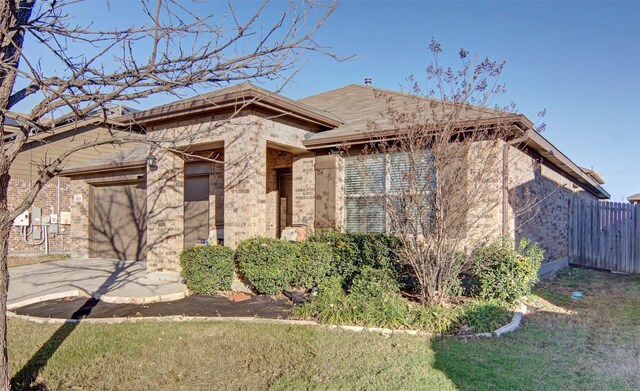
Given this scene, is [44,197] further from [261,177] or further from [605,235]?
[605,235]

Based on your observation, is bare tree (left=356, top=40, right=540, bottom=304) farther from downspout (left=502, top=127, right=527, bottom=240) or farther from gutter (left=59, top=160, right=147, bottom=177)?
gutter (left=59, top=160, right=147, bottom=177)

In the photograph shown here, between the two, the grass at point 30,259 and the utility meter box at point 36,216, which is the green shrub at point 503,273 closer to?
the grass at point 30,259

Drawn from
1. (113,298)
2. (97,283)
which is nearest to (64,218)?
(97,283)

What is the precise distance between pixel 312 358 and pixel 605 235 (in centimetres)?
1173

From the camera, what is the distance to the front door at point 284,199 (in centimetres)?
1125

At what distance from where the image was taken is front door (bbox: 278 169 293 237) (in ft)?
36.9

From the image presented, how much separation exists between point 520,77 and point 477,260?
4803 mm

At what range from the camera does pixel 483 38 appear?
8570 mm

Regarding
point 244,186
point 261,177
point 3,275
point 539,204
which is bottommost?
point 3,275

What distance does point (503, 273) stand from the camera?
21.5ft

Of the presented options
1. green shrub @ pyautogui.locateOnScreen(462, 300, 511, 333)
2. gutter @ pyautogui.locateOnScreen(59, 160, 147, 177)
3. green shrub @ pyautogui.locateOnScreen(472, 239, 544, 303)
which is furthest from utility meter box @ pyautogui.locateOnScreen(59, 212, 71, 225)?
green shrub @ pyautogui.locateOnScreen(462, 300, 511, 333)

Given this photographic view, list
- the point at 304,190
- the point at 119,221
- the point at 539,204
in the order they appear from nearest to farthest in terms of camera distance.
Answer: the point at 539,204
the point at 304,190
the point at 119,221

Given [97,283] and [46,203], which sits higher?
[46,203]

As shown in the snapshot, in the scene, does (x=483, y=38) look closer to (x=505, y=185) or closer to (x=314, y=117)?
(x=505, y=185)
